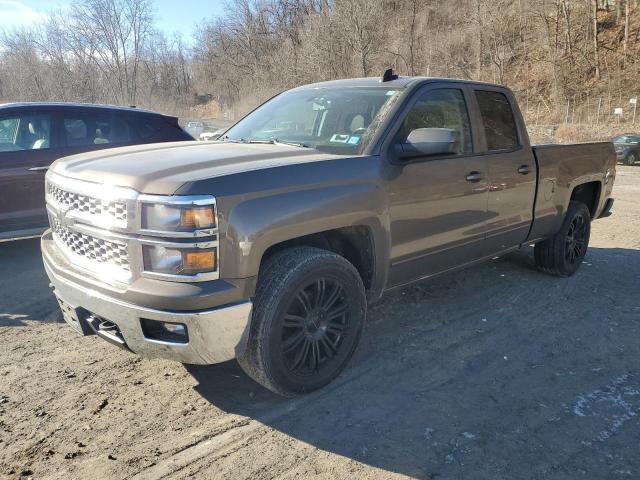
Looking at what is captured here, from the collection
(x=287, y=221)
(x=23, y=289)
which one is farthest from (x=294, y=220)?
(x=23, y=289)

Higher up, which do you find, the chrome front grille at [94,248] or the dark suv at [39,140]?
the dark suv at [39,140]

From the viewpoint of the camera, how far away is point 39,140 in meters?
6.32

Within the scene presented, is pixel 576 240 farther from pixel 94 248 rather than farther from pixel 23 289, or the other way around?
pixel 23 289

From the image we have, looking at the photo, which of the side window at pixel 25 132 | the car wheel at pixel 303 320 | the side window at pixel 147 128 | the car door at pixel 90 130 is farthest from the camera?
the side window at pixel 147 128

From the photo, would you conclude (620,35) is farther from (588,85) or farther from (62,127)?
(62,127)

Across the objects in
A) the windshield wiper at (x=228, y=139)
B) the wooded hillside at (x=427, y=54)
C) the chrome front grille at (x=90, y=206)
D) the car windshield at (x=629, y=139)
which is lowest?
the car windshield at (x=629, y=139)

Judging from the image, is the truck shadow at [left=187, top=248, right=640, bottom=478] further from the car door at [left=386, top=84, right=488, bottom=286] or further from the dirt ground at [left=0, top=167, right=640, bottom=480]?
the car door at [left=386, top=84, right=488, bottom=286]

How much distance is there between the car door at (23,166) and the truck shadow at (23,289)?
46cm

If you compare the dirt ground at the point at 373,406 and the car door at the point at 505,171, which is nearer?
the dirt ground at the point at 373,406

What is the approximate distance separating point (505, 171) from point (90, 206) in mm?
3285

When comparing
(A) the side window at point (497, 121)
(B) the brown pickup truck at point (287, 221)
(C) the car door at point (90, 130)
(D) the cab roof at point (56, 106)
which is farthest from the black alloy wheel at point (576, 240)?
(D) the cab roof at point (56, 106)

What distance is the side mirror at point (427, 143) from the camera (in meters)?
3.43

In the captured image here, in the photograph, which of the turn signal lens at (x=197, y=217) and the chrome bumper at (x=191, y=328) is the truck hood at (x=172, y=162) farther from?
the chrome bumper at (x=191, y=328)

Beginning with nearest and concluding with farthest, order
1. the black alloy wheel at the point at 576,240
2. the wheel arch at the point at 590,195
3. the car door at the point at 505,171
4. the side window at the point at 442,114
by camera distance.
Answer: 1. the side window at the point at 442,114
2. the car door at the point at 505,171
3. the black alloy wheel at the point at 576,240
4. the wheel arch at the point at 590,195
